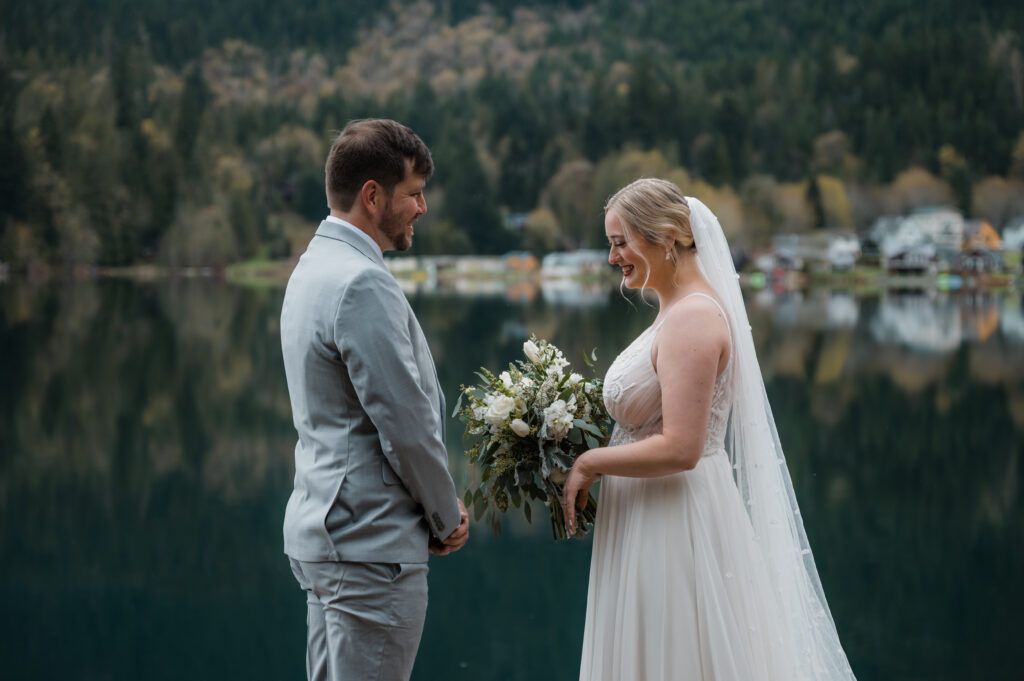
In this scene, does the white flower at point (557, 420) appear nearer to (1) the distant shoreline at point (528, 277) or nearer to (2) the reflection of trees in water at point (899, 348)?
(2) the reflection of trees in water at point (899, 348)

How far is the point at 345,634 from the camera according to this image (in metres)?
2.02

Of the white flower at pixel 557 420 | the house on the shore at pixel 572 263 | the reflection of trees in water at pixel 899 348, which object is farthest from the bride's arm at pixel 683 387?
the house on the shore at pixel 572 263

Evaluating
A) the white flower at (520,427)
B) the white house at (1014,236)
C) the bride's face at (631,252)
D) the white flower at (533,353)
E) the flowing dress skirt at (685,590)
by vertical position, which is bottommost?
the flowing dress skirt at (685,590)

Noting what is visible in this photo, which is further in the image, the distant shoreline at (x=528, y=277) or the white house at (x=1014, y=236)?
the white house at (x=1014, y=236)

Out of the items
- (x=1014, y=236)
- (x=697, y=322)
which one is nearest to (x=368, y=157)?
(x=697, y=322)

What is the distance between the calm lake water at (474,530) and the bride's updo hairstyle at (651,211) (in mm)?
3752

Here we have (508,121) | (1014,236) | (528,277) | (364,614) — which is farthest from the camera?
(508,121)

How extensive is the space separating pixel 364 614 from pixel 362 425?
37 centimetres

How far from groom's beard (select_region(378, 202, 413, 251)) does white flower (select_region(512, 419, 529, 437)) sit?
62cm

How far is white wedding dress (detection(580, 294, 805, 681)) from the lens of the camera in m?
2.46

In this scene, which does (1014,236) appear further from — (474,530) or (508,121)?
(474,530)

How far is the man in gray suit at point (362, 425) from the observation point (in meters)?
1.96

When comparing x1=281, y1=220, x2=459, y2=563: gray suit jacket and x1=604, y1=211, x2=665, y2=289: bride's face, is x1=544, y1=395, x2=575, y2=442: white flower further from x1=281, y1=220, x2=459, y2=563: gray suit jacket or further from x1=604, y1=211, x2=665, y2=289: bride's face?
x1=281, y1=220, x2=459, y2=563: gray suit jacket

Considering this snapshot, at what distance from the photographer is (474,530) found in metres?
8.57
